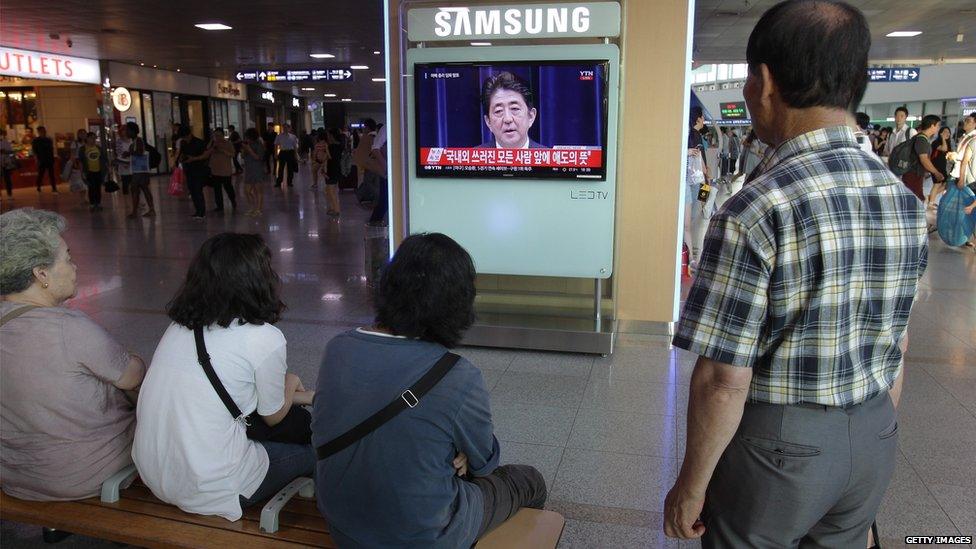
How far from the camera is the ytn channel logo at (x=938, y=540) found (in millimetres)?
2740

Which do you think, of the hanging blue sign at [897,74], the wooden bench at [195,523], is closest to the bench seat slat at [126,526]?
the wooden bench at [195,523]

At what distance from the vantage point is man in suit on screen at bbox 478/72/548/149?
192 inches

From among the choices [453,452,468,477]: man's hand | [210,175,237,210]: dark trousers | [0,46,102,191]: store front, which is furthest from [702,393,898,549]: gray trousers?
[0,46,102,191]: store front

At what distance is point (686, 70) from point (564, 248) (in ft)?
4.95

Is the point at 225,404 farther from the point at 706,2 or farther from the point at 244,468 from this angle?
the point at 706,2

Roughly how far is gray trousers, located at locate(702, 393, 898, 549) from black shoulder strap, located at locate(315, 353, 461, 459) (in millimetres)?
697

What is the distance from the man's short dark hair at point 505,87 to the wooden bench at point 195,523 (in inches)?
124

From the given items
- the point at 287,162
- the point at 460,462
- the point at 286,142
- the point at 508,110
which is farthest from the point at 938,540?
the point at 287,162

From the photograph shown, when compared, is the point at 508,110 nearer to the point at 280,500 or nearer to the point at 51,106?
the point at 280,500

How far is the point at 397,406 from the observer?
1808 millimetres

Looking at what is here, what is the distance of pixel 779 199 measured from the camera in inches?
53.6

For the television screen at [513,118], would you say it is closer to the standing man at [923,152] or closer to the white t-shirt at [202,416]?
the white t-shirt at [202,416]

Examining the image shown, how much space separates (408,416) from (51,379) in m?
1.22

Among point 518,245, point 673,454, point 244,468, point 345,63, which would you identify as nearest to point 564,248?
point 518,245
